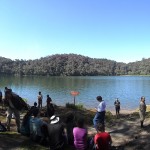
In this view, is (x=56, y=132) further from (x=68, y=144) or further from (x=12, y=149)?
(x=12, y=149)

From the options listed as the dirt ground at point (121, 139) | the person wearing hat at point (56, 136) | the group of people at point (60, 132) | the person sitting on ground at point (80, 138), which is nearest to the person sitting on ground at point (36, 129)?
the group of people at point (60, 132)

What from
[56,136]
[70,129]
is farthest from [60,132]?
[70,129]

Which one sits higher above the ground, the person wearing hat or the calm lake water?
→ the person wearing hat

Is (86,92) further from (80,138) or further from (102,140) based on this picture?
(102,140)

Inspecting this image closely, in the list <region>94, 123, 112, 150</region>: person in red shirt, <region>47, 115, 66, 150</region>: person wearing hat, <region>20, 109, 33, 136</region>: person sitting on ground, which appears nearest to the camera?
<region>94, 123, 112, 150</region>: person in red shirt

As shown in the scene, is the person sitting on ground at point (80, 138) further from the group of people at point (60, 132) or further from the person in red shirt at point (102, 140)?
the person in red shirt at point (102, 140)

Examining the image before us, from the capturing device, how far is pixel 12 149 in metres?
9.83

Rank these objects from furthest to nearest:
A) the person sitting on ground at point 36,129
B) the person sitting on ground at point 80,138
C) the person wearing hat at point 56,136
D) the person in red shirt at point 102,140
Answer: the person sitting on ground at point 36,129 → the person wearing hat at point 56,136 → the person sitting on ground at point 80,138 → the person in red shirt at point 102,140

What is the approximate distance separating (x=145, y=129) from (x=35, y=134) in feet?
19.1

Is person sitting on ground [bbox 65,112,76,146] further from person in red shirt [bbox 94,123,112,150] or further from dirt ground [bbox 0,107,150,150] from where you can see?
person in red shirt [bbox 94,123,112,150]

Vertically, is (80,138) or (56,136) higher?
(80,138)

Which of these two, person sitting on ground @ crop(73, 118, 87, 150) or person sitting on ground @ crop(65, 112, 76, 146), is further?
person sitting on ground @ crop(65, 112, 76, 146)

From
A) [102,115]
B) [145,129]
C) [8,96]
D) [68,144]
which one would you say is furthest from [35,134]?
[145,129]

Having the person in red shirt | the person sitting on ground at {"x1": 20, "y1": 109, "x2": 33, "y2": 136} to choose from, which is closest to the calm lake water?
the person sitting on ground at {"x1": 20, "y1": 109, "x2": 33, "y2": 136}
